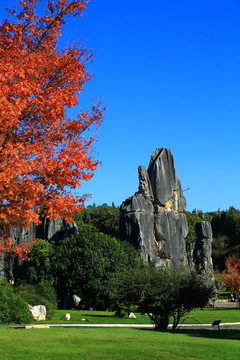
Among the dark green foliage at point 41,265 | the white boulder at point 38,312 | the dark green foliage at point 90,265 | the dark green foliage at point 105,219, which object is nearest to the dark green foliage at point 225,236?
the dark green foliage at point 105,219

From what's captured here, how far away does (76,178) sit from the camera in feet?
44.4

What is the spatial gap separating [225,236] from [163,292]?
7077cm

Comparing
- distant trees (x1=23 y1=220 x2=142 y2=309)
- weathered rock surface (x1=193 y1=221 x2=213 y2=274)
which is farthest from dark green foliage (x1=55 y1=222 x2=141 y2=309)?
weathered rock surface (x1=193 y1=221 x2=213 y2=274)

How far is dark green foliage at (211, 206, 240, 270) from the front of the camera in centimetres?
8556

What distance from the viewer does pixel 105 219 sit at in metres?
80.1

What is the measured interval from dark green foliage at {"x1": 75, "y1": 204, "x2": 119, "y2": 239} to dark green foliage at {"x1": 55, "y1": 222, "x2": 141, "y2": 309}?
31654 mm

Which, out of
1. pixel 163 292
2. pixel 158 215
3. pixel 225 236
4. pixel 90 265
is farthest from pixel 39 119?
pixel 225 236

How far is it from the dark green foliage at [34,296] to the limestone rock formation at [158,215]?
45.7ft

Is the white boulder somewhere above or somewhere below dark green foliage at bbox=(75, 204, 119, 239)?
below

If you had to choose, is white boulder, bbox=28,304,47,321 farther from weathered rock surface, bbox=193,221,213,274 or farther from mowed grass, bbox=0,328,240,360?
weathered rock surface, bbox=193,221,213,274

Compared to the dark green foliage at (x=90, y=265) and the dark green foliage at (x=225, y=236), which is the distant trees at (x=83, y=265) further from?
the dark green foliage at (x=225, y=236)

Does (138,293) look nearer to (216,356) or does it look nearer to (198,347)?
(198,347)

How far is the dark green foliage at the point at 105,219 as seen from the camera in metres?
77.6

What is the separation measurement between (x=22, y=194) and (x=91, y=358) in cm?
446
